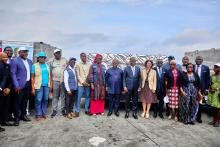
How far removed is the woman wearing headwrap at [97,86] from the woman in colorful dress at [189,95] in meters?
2.49

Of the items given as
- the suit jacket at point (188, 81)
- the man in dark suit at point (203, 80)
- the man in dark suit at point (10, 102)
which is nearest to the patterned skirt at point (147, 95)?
the suit jacket at point (188, 81)

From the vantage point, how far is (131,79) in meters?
8.43

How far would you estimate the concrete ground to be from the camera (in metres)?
5.90

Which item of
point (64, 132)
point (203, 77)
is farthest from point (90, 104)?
point (203, 77)

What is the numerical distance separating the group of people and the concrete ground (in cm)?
45

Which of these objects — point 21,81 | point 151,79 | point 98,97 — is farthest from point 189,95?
point 21,81

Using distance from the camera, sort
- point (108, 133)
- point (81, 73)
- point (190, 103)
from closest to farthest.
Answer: point (108, 133), point (190, 103), point (81, 73)

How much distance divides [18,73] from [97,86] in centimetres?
245

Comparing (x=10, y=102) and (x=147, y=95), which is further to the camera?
(x=147, y=95)

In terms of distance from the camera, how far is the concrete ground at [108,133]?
590cm

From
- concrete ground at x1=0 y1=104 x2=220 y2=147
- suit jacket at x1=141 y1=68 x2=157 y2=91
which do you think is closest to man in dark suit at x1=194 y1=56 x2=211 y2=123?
concrete ground at x1=0 y1=104 x2=220 y2=147

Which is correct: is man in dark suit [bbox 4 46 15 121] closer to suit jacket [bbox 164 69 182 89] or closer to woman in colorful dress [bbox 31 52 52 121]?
woman in colorful dress [bbox 31 52 52 121]

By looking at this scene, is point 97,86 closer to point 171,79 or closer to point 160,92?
point 160,92

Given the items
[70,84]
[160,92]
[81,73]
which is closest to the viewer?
[70,84]
